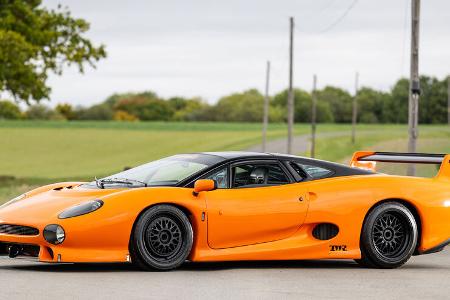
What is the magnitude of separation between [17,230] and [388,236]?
12.7 ft

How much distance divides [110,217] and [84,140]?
268 ft

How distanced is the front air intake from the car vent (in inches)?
115

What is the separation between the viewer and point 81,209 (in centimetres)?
991

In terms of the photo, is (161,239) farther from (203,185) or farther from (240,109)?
(240,109)

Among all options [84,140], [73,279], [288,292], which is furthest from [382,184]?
[84,140]

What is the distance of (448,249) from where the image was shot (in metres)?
13.8

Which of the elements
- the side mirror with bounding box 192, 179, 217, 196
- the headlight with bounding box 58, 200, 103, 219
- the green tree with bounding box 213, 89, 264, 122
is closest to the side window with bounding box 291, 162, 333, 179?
the side mirror with bounding box 192, 179, 217, 196

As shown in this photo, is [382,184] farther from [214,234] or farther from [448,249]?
[448,249]

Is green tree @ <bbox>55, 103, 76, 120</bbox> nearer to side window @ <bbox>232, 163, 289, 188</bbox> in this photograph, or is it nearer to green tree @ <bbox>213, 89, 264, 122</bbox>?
green tree @ <bbox>213, 89, 264, 122</bbox>

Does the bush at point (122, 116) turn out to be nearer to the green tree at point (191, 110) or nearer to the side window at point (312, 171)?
the green tree at point (191, 110)

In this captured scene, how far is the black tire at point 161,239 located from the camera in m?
9.90

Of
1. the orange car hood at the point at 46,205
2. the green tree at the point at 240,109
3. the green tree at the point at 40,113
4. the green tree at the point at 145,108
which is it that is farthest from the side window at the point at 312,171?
the green tree at the point at 240,109

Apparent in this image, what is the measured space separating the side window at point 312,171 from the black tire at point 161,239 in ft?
5.03

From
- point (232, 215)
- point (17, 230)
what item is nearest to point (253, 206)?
point (232, 215)
